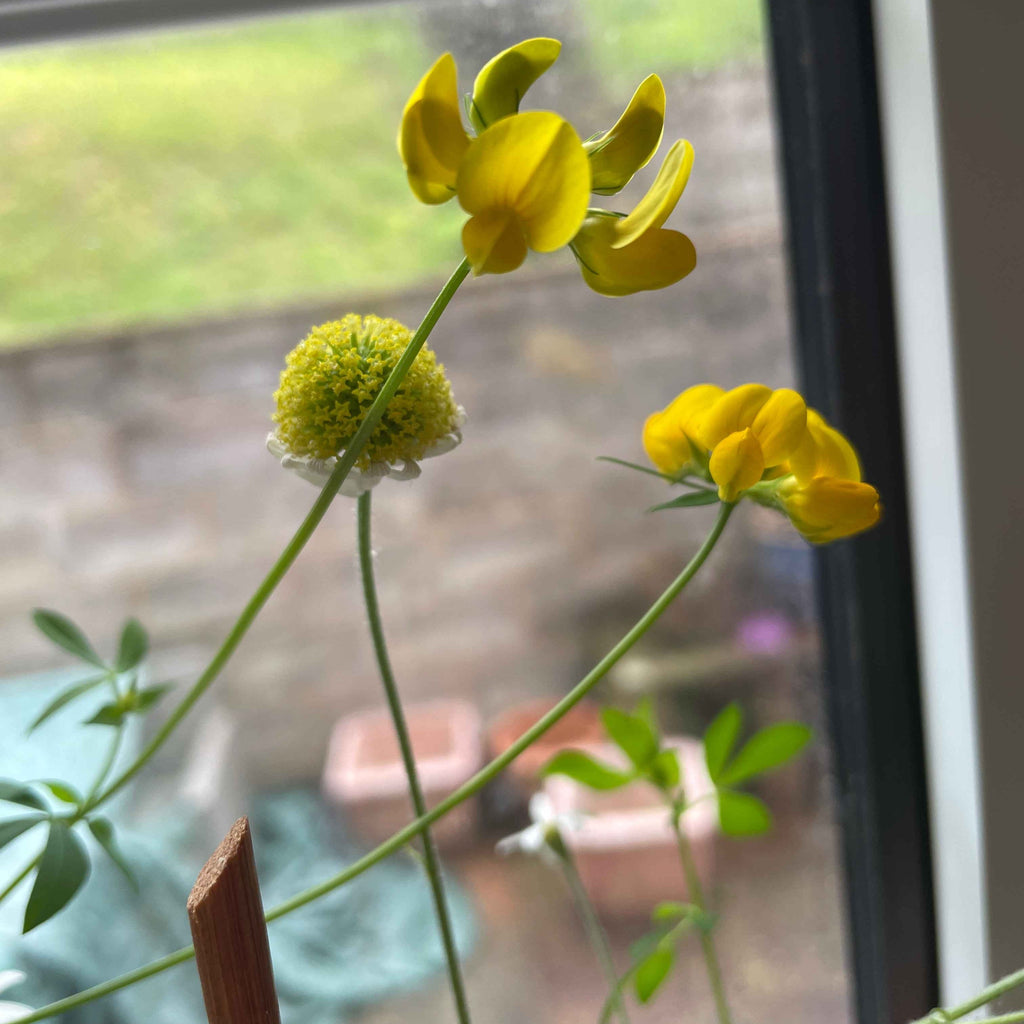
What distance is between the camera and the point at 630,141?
32 centimetres

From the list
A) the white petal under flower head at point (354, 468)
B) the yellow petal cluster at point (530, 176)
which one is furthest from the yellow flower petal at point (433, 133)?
the white petal under flower head at point (354, 468)

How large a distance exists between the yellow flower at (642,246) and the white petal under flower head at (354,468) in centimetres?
10

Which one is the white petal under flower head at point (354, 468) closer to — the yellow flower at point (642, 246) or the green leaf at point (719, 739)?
the yellow flower at point (642, 246)

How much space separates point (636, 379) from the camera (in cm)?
92

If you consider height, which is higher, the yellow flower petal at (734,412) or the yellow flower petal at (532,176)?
the yellow flower petal at (532,176)

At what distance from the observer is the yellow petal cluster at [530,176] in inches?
11.0

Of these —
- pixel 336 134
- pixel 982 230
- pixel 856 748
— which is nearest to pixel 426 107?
pixel 982 230

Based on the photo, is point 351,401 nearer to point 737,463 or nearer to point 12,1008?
point 737,463

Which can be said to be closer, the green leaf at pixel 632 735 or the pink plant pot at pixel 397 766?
the green leaf at pixel 632 735

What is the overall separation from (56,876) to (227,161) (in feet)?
2.27

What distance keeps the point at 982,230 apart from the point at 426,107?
0.49m

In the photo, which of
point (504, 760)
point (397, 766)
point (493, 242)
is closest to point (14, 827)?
point (504, 760)

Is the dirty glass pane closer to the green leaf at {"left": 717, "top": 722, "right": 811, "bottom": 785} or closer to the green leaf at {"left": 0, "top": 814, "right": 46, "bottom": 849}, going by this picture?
the green leaf at {"left": 717, "top": 722, "right": 811, "bottom": 785}

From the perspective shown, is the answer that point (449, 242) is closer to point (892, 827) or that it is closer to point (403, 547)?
point (403, 547)
